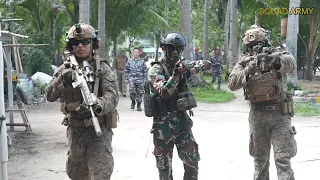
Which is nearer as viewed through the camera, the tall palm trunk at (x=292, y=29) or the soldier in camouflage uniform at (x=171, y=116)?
the soldier in camouflage uniform at (x=171, y=116)

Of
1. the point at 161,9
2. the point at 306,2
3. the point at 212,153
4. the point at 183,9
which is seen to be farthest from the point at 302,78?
the point at 212,153

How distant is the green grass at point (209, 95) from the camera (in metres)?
15.0

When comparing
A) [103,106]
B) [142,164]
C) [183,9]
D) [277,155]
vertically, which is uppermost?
[183,9]

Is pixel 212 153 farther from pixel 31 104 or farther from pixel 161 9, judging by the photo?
pixel 161 9

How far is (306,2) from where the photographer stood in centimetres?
1927

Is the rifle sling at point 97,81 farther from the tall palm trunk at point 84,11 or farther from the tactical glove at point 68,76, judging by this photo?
the tall palm trunk at point 84,11

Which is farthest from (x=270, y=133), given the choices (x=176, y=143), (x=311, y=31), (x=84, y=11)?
(x=311, y=31)

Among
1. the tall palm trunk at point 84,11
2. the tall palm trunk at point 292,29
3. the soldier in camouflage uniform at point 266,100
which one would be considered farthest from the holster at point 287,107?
the tall palm trunk at point 292,29

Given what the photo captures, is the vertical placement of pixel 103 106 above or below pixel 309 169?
above

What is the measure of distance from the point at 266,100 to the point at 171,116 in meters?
1.01

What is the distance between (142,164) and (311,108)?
7.04m

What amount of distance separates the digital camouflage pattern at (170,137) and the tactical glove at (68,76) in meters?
0.87

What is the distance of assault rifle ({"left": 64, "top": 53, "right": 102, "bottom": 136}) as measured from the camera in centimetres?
367

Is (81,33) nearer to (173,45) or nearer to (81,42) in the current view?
(81,42)
